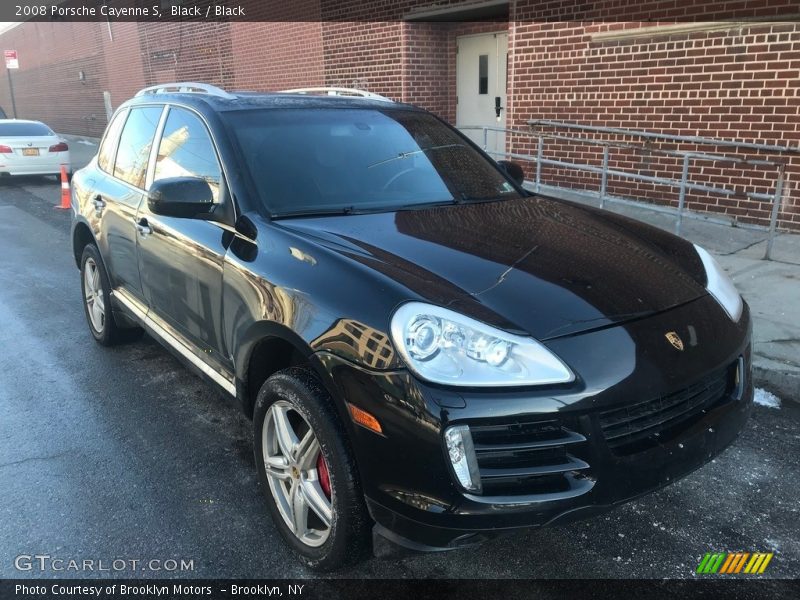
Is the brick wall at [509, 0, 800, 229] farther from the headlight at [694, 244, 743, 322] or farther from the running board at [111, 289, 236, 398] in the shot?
the running board at [111, 289, 236, 398]

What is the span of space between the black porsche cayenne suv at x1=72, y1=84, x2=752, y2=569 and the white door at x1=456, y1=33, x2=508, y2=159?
762 cm

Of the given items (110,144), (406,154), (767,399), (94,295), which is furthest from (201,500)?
(767,399)

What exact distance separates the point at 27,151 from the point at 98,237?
11898 millimetres

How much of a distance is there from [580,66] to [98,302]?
6796mm

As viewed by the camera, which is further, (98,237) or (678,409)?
(98,237)

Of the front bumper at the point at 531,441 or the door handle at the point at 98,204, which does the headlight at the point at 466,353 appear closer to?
the front bumper at the point at 531,441

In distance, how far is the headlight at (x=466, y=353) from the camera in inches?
83.6

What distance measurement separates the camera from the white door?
35.8 feet

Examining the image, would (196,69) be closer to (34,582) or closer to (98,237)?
(98,237)

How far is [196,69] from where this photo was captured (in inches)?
723

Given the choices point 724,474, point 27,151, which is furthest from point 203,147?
point 27,151

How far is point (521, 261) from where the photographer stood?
8.62ft

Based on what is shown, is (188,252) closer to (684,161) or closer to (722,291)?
(722,291)

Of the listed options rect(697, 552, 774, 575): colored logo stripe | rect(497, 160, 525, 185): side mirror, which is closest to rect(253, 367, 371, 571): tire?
rect(697, 552, 774, 575): colored logo stripe
